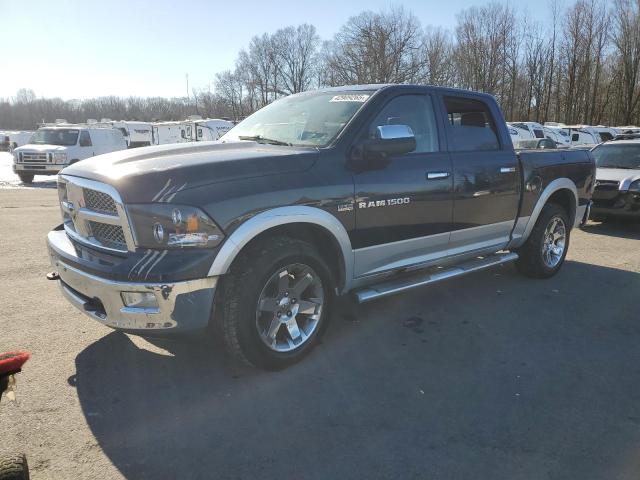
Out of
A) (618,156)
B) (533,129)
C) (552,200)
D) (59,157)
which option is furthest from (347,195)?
(533,129)

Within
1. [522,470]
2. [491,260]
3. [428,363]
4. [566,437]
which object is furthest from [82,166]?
[491,260]

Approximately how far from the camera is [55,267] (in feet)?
11.9

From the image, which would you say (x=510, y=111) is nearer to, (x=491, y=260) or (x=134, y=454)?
(x=491, y=260)

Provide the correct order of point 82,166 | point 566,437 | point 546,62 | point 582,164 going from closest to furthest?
1. point 566,437
2. point 82,166
3. point 582,164
4. point 546,62

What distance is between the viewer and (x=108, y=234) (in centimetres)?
323

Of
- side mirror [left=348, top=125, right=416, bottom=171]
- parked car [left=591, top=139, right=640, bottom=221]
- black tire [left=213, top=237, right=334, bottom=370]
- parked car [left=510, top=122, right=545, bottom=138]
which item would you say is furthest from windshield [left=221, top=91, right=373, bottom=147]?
parked car [left=510, top=122, right=545, bottom=138]

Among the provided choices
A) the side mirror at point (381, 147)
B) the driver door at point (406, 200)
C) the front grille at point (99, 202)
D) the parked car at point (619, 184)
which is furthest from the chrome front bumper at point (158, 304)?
the parked car at point (619, 184)

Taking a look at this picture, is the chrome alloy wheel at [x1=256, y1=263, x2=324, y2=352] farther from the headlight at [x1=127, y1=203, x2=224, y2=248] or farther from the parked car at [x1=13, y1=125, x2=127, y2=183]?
the parked car at [x1=13, y1=125, x2=127, y2=183]

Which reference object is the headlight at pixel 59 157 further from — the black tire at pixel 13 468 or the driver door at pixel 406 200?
the black tire at pixel 13 468

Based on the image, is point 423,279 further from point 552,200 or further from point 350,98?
point 552,200

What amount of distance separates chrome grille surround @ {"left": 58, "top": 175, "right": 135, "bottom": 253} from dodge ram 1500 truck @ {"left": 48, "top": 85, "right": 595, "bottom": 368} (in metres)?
0.01

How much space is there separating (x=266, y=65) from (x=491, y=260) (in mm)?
88380

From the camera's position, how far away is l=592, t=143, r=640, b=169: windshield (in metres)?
9.86

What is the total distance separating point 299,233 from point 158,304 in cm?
116
